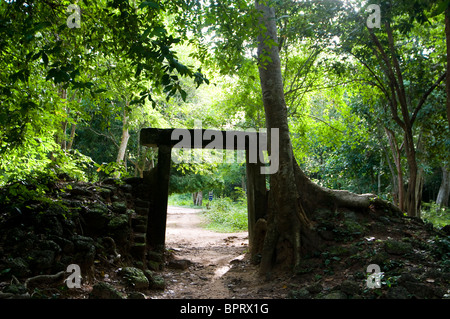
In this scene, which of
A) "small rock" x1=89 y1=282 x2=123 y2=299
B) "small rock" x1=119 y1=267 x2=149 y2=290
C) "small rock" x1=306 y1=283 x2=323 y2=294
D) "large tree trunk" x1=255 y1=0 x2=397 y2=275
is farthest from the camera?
"large tree trunk" x1=255 y1=0 x2=397 y2=275

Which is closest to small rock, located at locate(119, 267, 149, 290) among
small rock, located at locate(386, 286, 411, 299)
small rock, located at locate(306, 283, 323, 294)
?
small rock, located at locate(306, 283, 323, 294)

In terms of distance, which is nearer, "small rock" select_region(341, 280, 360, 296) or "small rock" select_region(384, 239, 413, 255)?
"small rock" select_region(341, 280, 360, 296)

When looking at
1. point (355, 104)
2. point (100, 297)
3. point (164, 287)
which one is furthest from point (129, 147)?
point (100, 297)

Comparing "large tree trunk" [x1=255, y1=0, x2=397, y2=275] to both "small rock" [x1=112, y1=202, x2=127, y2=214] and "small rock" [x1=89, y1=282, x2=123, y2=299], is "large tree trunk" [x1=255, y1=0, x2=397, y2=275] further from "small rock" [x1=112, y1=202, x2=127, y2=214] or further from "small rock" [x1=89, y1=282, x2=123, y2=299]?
"small rock" [x1=89, y1=282, x2=123, y2=299]

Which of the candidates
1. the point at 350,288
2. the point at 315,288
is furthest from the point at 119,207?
the point at 350,288

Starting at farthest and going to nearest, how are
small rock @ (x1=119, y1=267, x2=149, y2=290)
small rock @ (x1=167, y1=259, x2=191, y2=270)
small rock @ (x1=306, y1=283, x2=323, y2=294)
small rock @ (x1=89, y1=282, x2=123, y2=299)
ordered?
1. small rock @ (x1=167, y1=259, x2=191, y2=270)
2. small rock @ (x1=119, y1=267, x2=149, y2=290)
3. small rock @ (x1=306, y1=283, x2=323, y2=294)
4. small rock @ (x1=89, y1=282, x2=123, y2=299)

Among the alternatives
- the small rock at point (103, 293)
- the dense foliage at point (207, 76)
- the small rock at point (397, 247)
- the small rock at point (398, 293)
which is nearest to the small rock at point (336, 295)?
the small rock at point (398, 293)

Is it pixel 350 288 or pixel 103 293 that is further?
pixel 350 288

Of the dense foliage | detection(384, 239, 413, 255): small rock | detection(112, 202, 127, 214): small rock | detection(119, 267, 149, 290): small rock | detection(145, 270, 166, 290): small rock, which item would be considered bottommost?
detection(145, 270, 166, 290): small rock

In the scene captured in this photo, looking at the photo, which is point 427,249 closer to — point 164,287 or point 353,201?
point 353,201

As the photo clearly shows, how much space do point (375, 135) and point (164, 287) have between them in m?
10.3

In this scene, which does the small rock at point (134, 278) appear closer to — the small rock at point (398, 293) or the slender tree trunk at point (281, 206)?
the slender tree trunk at point (281, 206)

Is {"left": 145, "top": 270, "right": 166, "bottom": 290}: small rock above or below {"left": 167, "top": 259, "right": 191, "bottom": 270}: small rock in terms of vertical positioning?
above

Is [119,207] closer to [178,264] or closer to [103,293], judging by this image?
[178,264]
